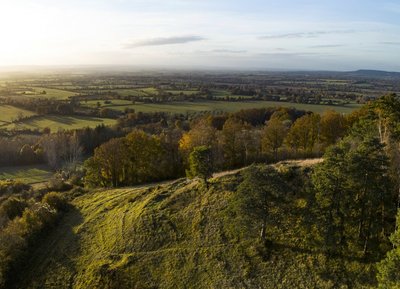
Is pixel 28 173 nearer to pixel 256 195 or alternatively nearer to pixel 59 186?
pixel 59 186

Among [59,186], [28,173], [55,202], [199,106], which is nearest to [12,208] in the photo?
[55,202]

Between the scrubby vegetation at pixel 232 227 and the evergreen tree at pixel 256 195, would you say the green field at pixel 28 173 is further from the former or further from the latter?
the evergreen tree at pixel 256 195

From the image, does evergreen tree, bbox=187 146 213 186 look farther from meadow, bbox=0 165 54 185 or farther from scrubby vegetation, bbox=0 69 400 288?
meadow, bbox=0 165 54 185

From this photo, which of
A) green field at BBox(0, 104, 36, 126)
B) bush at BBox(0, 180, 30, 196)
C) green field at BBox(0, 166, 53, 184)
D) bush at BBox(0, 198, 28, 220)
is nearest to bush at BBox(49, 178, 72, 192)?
bush at BBox(0, 180, 30, 196)

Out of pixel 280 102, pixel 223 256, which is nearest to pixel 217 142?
pixel 223 256

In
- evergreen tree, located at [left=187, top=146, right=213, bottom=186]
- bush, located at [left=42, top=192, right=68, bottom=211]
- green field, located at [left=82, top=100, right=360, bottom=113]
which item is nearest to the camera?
evergreen tree, located at [left=187, top=146, right=213, bottom=186]

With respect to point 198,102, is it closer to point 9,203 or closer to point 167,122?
point 167,122
